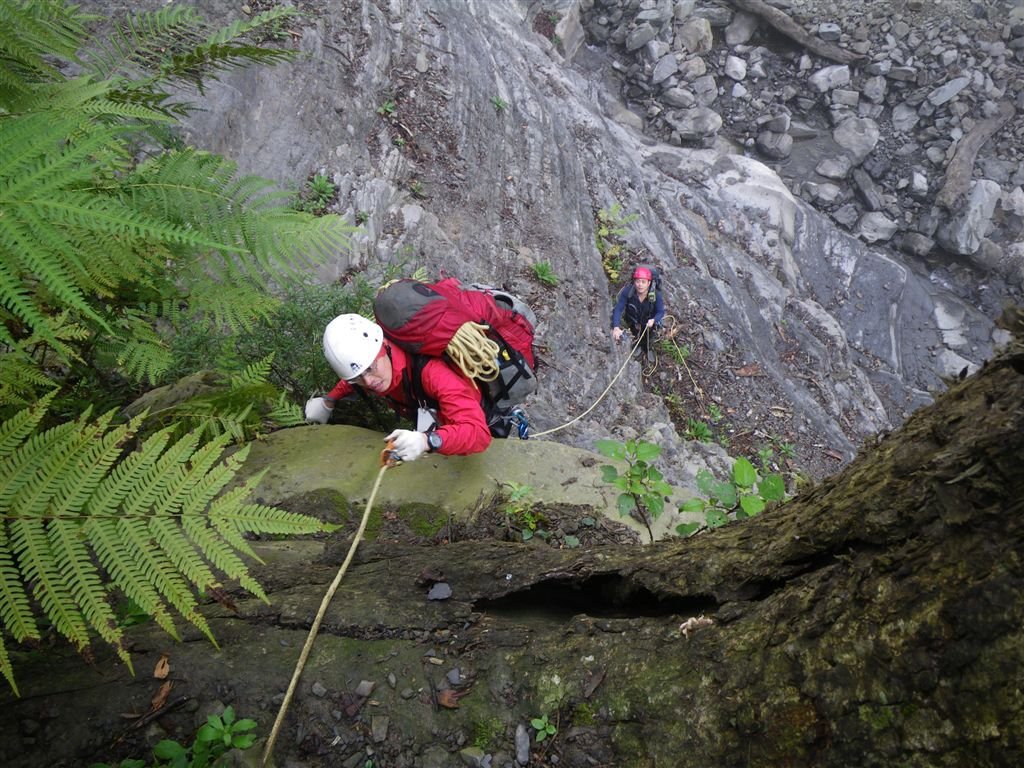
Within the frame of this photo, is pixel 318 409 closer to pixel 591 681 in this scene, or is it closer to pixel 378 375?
pixel 378 375

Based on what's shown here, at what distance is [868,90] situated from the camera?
18797 mm

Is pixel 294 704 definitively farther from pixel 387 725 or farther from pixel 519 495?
pixel 519 495

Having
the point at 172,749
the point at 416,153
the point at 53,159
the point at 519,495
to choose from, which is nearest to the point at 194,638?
the point at 172,749

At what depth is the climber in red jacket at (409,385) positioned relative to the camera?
365cm

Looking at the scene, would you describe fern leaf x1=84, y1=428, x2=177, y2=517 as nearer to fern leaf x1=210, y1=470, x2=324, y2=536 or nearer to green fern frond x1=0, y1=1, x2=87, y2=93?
fern leaf x1=210, y1=470, x2=324, y2=536

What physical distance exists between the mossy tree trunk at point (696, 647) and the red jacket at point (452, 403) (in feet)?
3.25

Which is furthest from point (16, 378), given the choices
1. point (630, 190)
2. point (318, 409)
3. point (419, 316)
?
point (630, 190)

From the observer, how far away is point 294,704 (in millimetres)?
2117

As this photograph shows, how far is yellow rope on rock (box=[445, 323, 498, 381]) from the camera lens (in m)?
3.76

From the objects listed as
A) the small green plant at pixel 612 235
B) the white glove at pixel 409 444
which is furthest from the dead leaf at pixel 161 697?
the small green plant at pixel 612 235

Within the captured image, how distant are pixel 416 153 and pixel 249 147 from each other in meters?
Result: 2.74

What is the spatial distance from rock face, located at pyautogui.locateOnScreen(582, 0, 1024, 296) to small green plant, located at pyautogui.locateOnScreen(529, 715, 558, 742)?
18.8 m

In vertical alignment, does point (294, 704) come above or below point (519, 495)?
above

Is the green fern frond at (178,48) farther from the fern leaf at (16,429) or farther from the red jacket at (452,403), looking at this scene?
the fern leaf at (16,429)
